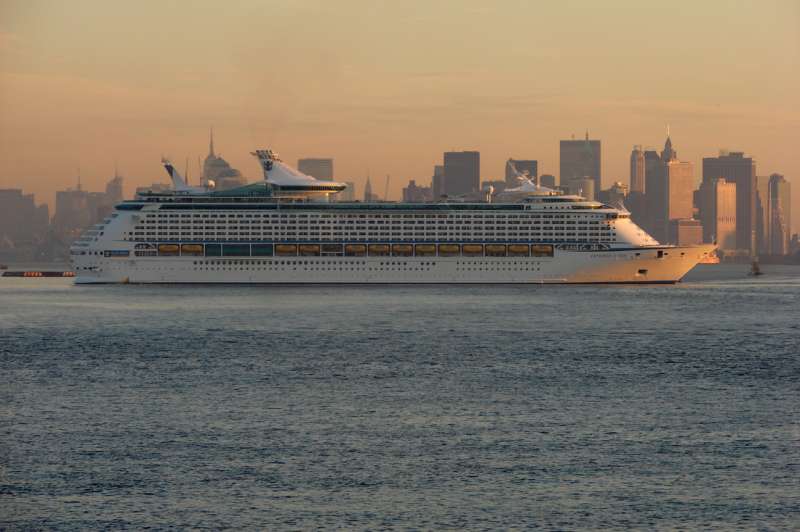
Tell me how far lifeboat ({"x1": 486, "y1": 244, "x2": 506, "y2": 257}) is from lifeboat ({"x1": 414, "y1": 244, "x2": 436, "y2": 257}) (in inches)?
272

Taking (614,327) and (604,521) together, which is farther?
(614,327)

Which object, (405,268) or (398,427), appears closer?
(398,427)

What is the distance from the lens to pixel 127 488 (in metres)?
35.4

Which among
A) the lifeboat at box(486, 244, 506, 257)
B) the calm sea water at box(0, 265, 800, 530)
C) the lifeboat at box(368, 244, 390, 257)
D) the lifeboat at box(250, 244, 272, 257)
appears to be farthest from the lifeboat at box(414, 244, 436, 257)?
the calm sea water at box(0, 265, 800, 530)

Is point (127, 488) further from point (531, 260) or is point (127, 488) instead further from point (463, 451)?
point (531, 260)

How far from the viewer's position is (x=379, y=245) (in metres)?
162

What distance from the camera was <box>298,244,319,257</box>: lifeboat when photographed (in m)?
162

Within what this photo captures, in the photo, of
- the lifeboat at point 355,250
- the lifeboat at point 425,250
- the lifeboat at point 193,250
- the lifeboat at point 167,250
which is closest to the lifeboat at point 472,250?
the lifeboat at point 425,250

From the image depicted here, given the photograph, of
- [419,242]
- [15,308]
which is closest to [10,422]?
[15,308]

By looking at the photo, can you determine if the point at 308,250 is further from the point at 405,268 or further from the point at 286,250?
the point at 405,268

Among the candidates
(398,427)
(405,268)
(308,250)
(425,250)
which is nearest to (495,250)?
(425,250)

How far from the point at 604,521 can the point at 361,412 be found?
61.6 ft

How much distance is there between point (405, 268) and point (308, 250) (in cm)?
1274

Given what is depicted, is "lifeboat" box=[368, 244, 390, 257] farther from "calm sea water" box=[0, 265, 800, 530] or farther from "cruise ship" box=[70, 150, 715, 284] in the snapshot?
"calm sea water" box=[0, 265, 800, 530]
